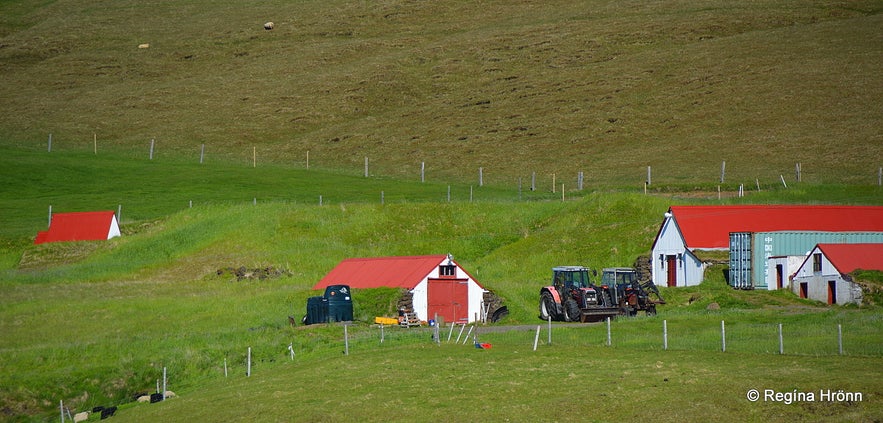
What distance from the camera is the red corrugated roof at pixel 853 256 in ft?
163

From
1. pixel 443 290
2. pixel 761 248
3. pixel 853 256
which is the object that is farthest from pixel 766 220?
pixel 443 290

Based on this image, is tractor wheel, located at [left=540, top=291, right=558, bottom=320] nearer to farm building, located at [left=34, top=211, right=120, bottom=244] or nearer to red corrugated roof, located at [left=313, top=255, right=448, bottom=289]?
red corrugated roof, located at [left=313, top=255, right=448, bottom=289]

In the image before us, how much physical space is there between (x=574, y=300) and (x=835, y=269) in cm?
1153

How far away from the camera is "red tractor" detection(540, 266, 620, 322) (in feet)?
158

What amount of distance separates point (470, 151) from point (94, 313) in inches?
2143

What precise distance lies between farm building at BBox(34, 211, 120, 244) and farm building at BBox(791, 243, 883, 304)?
43.1 m

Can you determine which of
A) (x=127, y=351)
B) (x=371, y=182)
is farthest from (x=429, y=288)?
(x=371, y=182)

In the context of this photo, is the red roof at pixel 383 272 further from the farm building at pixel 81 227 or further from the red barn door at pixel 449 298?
the farm building at pixel 81 227

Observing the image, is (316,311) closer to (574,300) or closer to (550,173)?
(574,300)

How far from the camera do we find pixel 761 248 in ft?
180

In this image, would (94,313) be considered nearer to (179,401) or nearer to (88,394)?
(88,394)

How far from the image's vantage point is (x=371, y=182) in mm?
91562

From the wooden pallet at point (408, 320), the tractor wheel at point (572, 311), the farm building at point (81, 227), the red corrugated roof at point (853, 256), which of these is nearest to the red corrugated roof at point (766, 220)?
the red corrugated roof at point (853, 256)

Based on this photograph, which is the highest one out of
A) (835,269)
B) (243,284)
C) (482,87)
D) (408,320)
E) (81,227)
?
(482,87)
